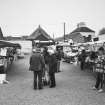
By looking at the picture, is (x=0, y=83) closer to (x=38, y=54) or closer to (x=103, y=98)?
(x=38, y=54)

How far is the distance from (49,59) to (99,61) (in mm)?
2101

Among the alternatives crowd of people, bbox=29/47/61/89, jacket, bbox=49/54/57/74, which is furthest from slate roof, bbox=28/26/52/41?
jacket, bbox=49/54/57/74

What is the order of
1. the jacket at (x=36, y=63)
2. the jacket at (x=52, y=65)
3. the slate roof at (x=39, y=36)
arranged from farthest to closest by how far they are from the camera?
the slate roof at (x=39, y=36)
the jacket at (x=52, y=65)
the jacket at (x=36, y=63)

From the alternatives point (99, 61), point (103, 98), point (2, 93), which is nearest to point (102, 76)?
point (99, 61)

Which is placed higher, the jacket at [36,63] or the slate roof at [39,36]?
the slate roof at [39,36]

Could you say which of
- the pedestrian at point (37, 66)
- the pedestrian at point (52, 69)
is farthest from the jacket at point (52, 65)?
the pedestrian at point (37, 66)

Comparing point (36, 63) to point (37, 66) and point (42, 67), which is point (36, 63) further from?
point (42, 67)

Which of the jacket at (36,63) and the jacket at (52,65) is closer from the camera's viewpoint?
the jacket at (36,63)

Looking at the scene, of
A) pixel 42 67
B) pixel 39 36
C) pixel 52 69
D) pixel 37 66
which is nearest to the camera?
pixel 37 66

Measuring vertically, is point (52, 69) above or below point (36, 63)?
below

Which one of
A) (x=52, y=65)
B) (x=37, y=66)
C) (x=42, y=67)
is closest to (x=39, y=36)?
(x=52, y=65)

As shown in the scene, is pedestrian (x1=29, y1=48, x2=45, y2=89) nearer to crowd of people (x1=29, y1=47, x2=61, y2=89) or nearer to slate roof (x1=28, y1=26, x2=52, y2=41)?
crowd of people (x1=29, y1=47, x2=61, y2=89)

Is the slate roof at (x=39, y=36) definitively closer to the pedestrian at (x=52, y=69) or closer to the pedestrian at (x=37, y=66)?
the pedestrian at (x=52, y=69)

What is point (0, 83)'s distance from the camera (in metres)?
8.08
